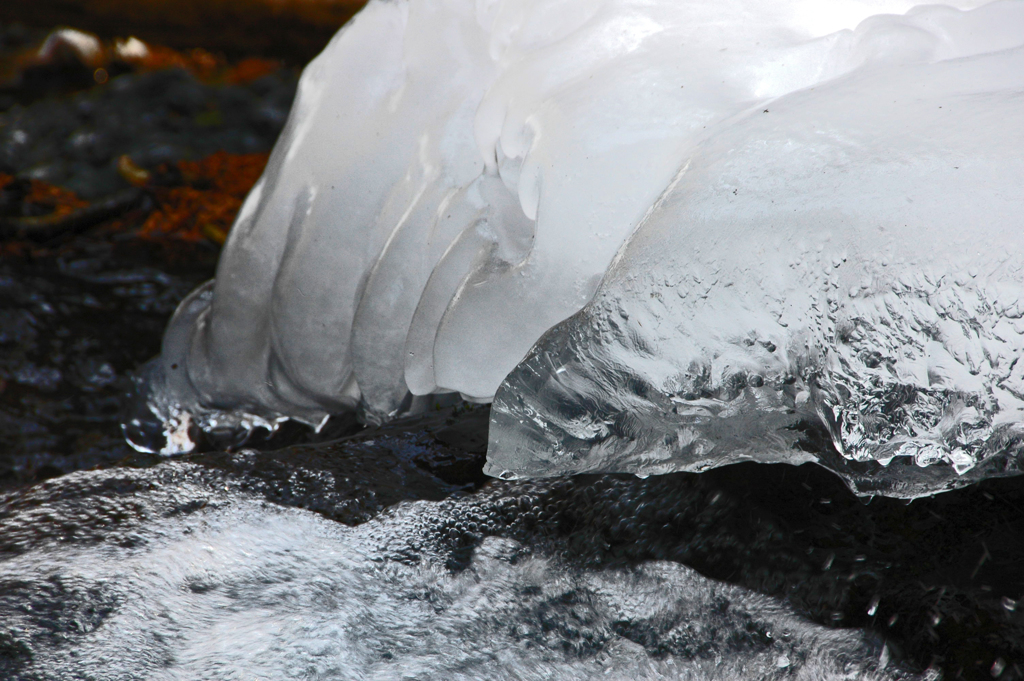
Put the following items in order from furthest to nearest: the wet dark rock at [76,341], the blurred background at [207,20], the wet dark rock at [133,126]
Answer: the blurred background at [207,20] < the wet dark rock at [133,126] < the wet dark rock at [76,341]

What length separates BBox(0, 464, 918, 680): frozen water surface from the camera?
0.81 meters

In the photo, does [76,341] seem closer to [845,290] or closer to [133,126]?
[133,126]

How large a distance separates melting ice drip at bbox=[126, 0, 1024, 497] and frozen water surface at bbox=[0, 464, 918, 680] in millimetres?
146

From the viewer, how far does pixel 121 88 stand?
267cm

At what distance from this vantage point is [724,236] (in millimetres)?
827

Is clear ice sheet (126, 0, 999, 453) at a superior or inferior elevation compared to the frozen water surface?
superior

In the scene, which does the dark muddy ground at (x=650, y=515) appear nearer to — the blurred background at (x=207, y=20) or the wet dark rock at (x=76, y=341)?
the wet dark rock at (x=76, y=341)

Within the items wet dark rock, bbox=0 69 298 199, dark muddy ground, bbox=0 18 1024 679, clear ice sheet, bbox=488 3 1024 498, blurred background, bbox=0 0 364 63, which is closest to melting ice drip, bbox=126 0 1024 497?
clear ice sheet, bbox=488 3 1024 498

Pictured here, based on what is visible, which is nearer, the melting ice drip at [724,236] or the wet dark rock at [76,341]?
the melting ice drip at [724,236]

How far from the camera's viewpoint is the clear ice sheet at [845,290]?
0.78 meters

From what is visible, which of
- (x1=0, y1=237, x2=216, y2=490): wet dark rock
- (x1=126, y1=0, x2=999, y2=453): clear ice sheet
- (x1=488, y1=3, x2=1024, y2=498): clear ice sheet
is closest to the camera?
(x1=488, y1=3, x2=1024, y2=498): clear ice sheet

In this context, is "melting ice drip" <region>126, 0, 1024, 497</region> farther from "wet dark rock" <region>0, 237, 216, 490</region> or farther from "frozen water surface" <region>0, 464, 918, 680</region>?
"wet dark rock" <region>0, 237, 216, 490</region>

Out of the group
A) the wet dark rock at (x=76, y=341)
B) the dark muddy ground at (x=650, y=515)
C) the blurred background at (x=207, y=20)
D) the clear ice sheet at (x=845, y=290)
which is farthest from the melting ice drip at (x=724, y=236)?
the blurred background at (x=207, y=20)

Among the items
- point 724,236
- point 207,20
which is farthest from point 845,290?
point 207,20
